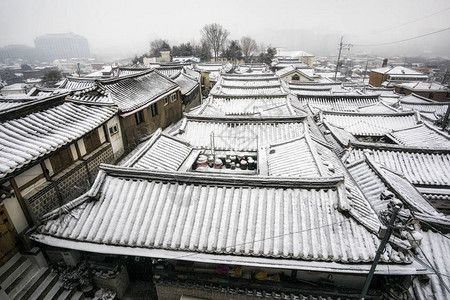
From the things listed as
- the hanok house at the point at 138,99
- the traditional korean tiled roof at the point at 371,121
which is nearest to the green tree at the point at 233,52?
the hanok house at the point at 138,99

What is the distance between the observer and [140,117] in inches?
852

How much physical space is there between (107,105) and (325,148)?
15023 mm

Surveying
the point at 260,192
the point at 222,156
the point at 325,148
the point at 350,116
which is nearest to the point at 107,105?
the point at 222,156

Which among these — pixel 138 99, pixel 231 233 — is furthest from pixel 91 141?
pixel 231 233

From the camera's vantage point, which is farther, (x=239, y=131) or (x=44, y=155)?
(x=239, y=131)

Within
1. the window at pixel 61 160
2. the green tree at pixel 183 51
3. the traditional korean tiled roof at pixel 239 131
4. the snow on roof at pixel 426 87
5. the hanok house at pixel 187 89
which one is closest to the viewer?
the window at pixel 61 160

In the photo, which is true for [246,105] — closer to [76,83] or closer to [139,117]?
[139,117]

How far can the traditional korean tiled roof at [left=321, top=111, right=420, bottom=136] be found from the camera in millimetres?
23828

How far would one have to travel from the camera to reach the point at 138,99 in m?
21.0

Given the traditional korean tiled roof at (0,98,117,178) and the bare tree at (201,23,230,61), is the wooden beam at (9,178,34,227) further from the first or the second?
the bare tree at (201,23,230,61)

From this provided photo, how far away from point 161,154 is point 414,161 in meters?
17.4

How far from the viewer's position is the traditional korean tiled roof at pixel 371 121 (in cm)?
2383

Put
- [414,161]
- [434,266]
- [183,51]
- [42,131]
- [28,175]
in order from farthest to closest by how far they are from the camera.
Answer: [183,51]
[414,161]
[42,131]
[28,175]
[434,266]

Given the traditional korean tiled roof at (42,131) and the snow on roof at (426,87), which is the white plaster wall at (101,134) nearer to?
the traditional korean tiled roof at (42,131)
